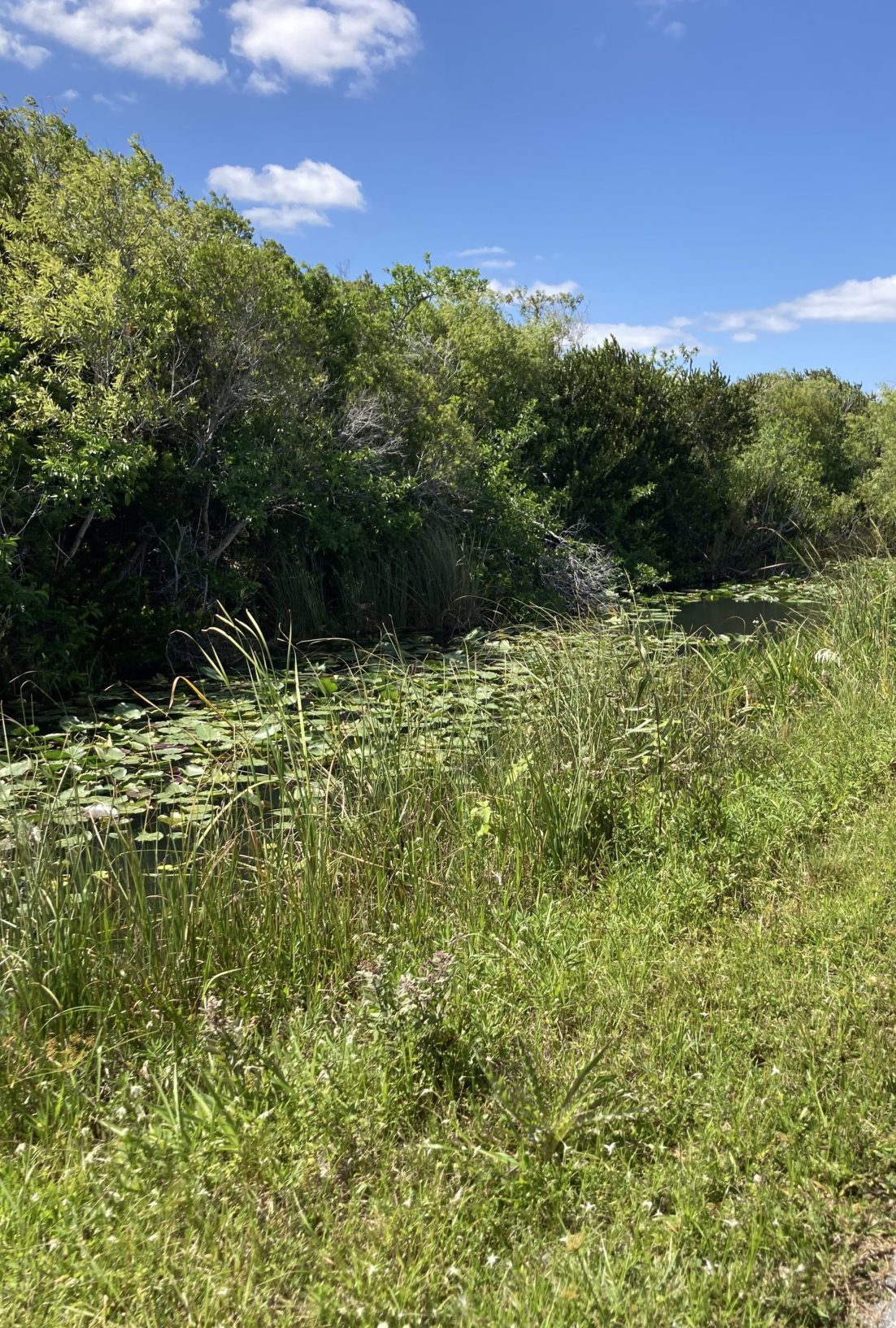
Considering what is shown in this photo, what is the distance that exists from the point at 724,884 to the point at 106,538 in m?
6.99

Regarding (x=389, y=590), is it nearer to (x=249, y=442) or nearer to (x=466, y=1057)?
(x=249, y=442)

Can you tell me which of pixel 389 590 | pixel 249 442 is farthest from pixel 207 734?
pixel 389 590

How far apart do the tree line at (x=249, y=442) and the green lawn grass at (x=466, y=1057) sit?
404 centimetres

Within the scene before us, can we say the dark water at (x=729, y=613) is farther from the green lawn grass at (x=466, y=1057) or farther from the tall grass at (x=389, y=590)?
the green lawn grass at (x=466, y=1057)

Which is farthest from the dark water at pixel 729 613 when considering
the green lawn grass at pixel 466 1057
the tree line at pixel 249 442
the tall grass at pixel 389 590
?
the green lawn grass at pixel 466 1057

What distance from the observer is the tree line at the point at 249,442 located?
301 inches

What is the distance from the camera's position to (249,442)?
9.18 meters

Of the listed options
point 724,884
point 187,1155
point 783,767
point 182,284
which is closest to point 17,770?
point 187,1155

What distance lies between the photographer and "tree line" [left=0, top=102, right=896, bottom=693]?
7.65 meters

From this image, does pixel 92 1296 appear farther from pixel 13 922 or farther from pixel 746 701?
pixel 746 701

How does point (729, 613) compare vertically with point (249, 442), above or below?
below

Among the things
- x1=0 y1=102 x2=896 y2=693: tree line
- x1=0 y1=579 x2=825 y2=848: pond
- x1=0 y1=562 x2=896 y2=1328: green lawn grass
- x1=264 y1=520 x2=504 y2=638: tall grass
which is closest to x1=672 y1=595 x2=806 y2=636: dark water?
x1=0 y1=102 x2=896 y2=693: tree line

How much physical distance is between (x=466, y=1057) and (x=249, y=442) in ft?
24.7

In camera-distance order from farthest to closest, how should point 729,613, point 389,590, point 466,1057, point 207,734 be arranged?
1. point 729,613
2. point 389,590
3. point 207,734
4. point 466,1057
